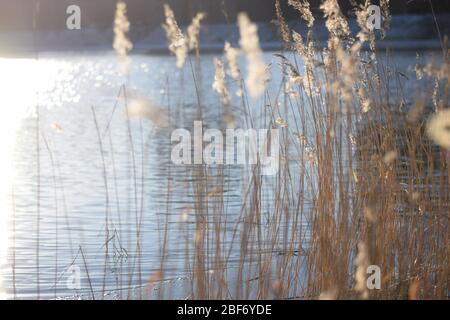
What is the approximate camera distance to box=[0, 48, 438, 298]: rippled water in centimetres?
410

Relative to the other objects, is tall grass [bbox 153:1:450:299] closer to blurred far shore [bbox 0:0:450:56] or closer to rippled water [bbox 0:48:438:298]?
rippled water [bbox 0:48:438:298]

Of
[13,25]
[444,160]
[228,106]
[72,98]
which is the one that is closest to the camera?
[228,106]

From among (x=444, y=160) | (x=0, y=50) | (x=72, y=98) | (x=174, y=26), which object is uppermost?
(x=0, y=50)

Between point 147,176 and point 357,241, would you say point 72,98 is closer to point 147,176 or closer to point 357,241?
point 147,176

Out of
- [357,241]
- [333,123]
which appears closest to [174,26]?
[333,123]

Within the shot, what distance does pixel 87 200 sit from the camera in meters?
6.91

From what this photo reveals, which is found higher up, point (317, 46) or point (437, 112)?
point (317, 46)

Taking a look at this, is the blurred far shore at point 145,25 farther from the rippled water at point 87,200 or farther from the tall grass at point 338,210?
the tall grass at point 338,210

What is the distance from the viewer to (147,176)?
27.4 ft

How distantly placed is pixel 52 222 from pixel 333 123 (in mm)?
2870

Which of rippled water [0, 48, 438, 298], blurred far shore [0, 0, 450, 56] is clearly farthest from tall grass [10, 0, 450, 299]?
blurred far shore [0, 0, 450, 56]

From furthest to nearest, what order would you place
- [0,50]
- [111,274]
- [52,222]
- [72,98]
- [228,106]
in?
[0,50] < [72,98] < [52,222] < [111,274] < [228,106]

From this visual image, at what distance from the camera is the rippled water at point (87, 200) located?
4.10 metres

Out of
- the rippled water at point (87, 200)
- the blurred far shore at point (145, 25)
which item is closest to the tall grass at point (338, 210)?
the rippled water at point (87, 200)
